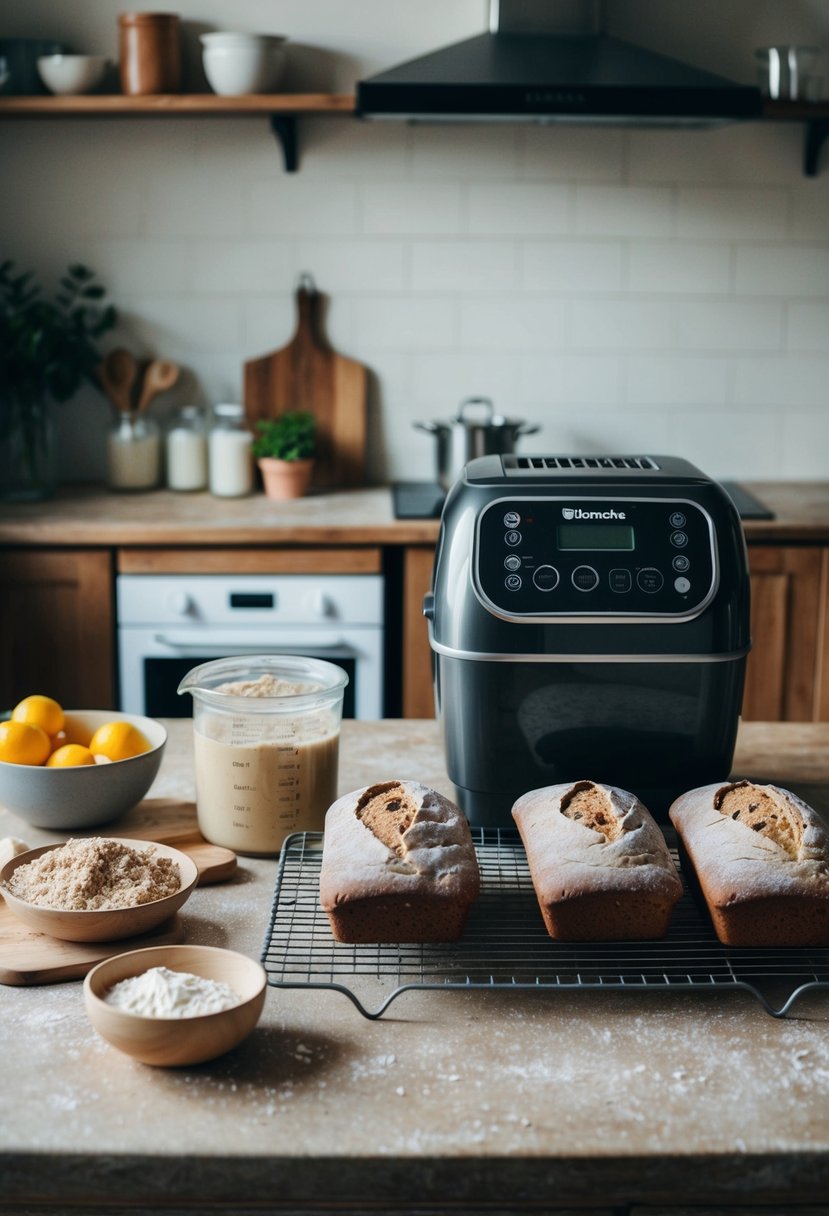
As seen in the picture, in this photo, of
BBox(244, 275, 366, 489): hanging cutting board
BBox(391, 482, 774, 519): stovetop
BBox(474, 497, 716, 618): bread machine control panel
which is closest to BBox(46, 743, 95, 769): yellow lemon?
BBox(474, 497, 716, 618): bread machine control panel

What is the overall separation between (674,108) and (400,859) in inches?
83.7

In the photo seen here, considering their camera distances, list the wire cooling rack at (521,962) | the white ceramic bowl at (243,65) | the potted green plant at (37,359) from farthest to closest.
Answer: the potted green plant at (37,359)
the white ceramic bowl at (243,65)
the wire cooling rack at (521,962)

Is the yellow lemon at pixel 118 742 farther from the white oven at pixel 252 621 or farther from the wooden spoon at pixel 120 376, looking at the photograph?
the wooden spoon at pixel 120 376

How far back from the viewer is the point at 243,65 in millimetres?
3000

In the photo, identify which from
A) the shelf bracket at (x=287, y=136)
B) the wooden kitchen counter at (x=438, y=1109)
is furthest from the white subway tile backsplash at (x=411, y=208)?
the wooden kitchen counter at (x=438, y=1109)

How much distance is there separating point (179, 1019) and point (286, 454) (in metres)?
2.34

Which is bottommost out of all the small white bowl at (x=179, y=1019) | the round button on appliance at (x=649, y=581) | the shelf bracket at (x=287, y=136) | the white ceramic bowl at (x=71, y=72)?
the small white bowl at (x=179, y=1019)

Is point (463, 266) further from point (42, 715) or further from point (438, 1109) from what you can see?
point (438, 1109)

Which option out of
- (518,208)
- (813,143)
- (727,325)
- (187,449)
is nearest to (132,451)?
(187,449)

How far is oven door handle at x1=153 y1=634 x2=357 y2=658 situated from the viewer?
289 centimetres

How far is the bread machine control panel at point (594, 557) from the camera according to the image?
50.3 inches

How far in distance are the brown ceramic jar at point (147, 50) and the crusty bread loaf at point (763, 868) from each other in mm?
2523

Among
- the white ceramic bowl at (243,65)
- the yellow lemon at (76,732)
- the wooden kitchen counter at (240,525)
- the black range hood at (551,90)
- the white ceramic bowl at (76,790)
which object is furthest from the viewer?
the white ceramic bowl at (243,65)

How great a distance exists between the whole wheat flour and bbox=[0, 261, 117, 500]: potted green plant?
7.15 feet
